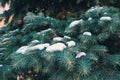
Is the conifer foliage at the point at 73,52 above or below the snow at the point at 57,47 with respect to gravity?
below

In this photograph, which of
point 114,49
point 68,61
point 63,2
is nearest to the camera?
point 68,61

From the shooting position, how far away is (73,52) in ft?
6.01

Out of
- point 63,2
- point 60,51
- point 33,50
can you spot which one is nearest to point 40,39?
point 33,50

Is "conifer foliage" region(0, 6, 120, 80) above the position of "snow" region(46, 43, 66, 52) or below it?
below

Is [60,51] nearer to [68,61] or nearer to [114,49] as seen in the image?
[68,61]

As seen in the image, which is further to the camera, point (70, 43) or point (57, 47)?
point (70, 43)

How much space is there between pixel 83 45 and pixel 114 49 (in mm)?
476

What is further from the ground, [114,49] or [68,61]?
[68,61]

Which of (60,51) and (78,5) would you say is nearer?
(60,51)

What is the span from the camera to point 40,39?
2.13 meters

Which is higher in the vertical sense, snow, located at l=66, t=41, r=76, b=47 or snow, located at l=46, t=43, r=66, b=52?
snow, located at l=46, t=43, r=66, b=52

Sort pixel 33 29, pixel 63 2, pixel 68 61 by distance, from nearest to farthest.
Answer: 1. pixel 68 61
2. pixel 33 29
3. pixel 63 2

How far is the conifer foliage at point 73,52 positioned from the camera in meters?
1.81

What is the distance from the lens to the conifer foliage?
5.95ft
